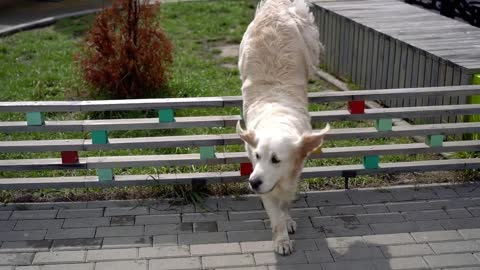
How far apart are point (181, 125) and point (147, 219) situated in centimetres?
89

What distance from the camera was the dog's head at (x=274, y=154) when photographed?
466 centimetres

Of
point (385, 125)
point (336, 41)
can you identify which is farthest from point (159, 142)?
point (336, 41)

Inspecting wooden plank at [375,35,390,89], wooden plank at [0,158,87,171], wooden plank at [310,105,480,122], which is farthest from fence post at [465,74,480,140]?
wooden plank at [0,158,87,171]

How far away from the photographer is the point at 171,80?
9.35 meters

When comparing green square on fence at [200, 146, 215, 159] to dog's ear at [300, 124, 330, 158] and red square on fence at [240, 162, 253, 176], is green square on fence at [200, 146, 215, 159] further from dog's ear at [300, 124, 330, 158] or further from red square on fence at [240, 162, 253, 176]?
dog's ear at [300, 124, 330, 158]

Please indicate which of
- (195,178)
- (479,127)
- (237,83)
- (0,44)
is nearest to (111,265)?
(195,178)

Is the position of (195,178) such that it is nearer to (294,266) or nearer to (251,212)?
(251,212)

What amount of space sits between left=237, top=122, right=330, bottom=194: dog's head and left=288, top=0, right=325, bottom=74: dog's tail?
1368 millimetres

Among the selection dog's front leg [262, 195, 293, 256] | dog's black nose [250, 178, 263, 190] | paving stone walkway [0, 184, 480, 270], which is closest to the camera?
dog's black nose [250, 178, 263, 190]

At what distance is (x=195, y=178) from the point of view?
234 inches

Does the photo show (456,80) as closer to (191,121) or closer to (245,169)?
(245,169)

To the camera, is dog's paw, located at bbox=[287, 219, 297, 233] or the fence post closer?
dog's paw, located at bbox=[287, 219, 297, 233]

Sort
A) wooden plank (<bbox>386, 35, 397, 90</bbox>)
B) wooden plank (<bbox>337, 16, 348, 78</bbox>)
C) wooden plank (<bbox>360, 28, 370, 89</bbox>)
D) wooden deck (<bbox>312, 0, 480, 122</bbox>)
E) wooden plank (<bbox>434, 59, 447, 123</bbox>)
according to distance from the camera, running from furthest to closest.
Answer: wooden plank (<bbox>337, 16, 348, 78</bbox>), wooden plank (<bbox>360, 28, 370, 89</bbox>), wooden plank (<bbox>386, 35, 397, 90</bbox>), wooden deck (<bbox>312, 0, 480, 122</bbox>), wooden plank (<bbox>434, 59, 447, 123</bbox>)

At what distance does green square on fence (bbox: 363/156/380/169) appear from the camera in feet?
20.2
